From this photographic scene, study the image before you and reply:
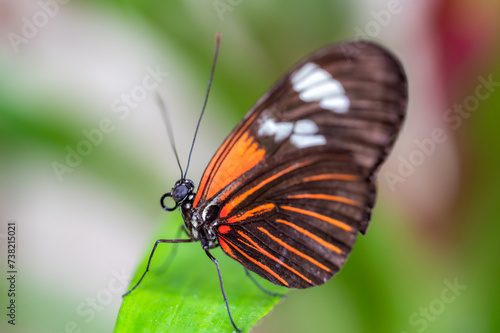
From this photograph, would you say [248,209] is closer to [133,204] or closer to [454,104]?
[133,204]

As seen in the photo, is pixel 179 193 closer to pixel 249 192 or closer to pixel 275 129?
pixel 249 192

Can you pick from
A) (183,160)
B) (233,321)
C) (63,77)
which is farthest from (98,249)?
(233,321)

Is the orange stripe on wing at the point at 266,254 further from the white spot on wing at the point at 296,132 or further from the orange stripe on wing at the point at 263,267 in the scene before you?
the white spot on wing at the point at 296,132

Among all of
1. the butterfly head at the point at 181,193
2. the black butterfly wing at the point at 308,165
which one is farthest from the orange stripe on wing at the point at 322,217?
the butterfly head at the point at 181,193

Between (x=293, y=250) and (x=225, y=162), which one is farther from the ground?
(x=225, y=162)

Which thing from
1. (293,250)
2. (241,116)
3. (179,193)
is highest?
(241,116)

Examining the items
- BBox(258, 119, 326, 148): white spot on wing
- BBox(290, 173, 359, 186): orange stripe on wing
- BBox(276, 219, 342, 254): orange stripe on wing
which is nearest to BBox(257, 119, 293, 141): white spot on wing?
BBox(258, 119, 326, 148): white spot on wing

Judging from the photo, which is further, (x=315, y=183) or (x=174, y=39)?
(x=174, y=39)

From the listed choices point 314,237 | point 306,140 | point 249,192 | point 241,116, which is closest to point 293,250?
point 314,237
